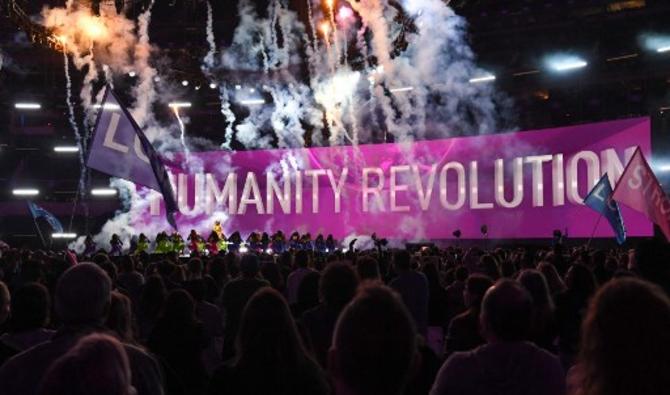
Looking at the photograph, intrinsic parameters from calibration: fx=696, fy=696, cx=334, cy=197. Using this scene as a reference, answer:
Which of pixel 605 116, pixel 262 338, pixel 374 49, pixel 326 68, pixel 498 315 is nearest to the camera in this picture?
pixel 262 338

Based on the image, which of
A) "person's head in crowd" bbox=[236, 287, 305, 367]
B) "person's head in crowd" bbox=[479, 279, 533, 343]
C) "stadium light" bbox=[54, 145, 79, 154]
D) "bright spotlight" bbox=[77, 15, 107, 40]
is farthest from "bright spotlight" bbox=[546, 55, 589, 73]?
"person's head in crowd" bbox=[236, 287, 305, 367]

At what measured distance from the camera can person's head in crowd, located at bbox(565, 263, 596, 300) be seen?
5312 mm

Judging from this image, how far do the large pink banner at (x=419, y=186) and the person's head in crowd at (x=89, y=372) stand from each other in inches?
787

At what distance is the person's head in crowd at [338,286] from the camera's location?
4.53m

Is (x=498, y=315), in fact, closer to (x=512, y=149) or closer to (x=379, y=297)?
(x=379, y=297)

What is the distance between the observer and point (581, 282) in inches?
211

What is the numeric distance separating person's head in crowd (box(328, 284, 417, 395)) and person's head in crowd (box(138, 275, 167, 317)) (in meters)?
3.64

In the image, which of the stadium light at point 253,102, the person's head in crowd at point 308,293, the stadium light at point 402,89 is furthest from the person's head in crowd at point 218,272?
the stadium light at point 253,102

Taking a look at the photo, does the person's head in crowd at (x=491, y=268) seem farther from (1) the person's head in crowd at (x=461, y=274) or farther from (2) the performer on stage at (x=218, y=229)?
(2) the performer on stage at (x=218, y=229)

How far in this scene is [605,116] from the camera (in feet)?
84.6

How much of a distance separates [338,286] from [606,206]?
9.41 m

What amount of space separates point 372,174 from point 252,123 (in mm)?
8377

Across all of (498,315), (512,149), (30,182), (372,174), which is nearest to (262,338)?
(498,315)

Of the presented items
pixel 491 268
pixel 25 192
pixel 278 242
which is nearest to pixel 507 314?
pixel 491 268
